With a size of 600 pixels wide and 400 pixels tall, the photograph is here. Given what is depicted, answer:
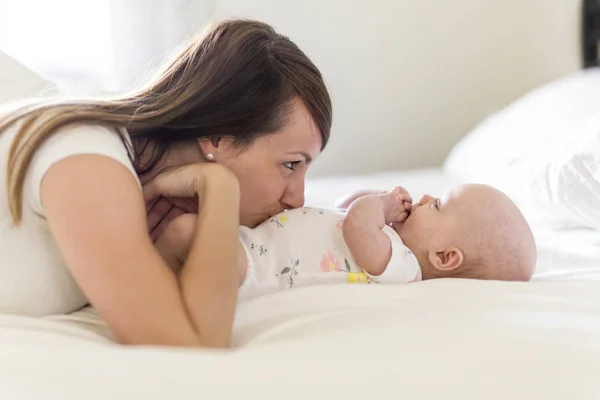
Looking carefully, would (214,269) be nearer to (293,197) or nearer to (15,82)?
(293,197)

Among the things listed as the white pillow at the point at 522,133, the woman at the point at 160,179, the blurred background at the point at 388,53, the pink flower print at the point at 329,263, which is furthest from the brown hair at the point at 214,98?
the blurred background at the point at 388,53

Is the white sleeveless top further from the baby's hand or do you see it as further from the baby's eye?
the baby's hand

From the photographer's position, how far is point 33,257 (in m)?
0.89

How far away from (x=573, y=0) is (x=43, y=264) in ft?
7.82

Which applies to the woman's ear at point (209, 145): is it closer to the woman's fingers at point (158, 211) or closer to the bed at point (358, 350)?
the woman's fingers at point (158, 211)

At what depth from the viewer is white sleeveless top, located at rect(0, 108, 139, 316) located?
34.1 inches

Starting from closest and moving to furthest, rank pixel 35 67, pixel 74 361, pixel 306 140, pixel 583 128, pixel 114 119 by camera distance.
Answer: pixel 74 361, pixel 114 119, pixel 306 140, pixel 583 128, pixel 35 67

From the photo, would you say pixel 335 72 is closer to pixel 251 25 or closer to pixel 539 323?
pixel 251 25

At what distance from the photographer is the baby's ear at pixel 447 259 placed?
1.13m

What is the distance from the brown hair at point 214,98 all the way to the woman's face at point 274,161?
16mm

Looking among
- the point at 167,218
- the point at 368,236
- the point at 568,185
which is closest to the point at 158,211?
the point at 167,218

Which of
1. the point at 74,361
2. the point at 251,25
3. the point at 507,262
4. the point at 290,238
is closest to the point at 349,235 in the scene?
the point at 290,238

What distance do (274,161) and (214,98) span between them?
15cm

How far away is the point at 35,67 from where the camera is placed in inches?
95.6
